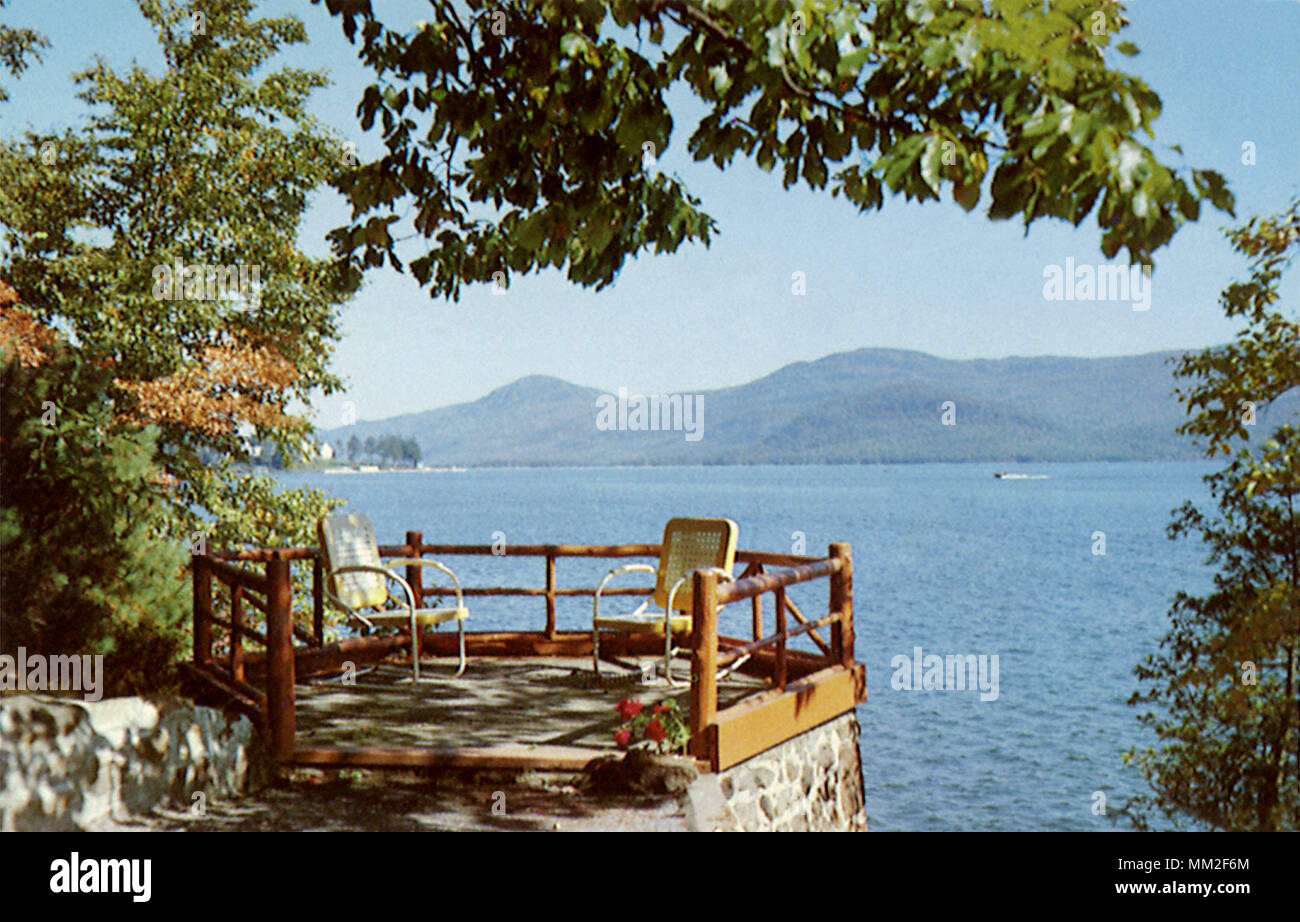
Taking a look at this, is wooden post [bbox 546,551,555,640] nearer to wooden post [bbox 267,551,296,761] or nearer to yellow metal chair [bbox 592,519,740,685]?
yellow metal chair [bbox 592,519,740,685]

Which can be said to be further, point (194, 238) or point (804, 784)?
point (194, 238)

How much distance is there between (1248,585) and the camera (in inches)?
485

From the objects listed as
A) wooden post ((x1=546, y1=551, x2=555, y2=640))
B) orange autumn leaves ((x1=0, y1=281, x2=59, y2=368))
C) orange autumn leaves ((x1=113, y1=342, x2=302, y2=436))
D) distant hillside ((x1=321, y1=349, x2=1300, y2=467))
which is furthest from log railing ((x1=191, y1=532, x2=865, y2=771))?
distant hillside ((x1=321, y1=349, x2=1300, y2=467))

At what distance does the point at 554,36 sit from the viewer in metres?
3.77

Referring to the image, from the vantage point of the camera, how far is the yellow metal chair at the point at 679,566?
650cm

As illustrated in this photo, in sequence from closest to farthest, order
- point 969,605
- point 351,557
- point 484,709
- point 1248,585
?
point 484,709 < point 351,557 < point 1248,585 < point 969,605

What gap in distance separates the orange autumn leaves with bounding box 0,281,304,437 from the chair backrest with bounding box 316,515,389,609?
13.3 feet

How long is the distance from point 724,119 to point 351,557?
13.9 ft

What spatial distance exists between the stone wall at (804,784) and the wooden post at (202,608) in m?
2.79

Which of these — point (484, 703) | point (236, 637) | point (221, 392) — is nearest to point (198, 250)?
point (221, 392)

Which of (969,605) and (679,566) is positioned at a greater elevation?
(679,566)

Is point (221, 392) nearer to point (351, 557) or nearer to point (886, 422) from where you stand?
point (351, 557)

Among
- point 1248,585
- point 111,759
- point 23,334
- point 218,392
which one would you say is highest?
point 23,334

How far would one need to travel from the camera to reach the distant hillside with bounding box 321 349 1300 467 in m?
122
